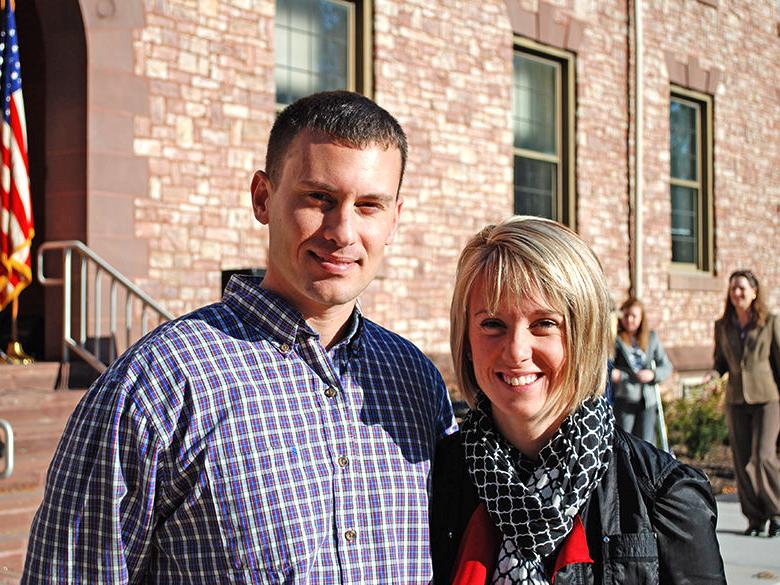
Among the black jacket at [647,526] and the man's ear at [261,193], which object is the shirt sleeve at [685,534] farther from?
the man's ear at [261,193]

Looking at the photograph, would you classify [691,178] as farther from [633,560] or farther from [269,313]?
[269,313]

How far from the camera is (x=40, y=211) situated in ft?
32.2

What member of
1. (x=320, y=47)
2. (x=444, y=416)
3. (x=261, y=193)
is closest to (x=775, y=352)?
(x=320, y=47)

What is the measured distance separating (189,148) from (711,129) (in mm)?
9784

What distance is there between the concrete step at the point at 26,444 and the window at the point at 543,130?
6.71 meters

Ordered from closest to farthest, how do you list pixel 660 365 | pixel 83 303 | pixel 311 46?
1. pixel 83 303
2. pixel 660 365
3. pixel 311 46

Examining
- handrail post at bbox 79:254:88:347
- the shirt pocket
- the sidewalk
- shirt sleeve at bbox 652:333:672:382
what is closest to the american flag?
handrail post at bbox 79:254:88:347

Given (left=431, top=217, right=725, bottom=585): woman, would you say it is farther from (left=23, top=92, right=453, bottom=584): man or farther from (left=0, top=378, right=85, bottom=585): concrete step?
(left=0, top=378, right=85, bottom=585): concrete step

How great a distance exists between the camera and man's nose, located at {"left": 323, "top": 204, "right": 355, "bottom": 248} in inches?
84.2

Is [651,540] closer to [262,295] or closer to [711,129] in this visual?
[262,295]

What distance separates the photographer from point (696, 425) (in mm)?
11656

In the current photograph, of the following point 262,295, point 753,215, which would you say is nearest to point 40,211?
point 262,295

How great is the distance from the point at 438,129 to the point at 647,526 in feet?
29.6

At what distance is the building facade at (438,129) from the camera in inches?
323
